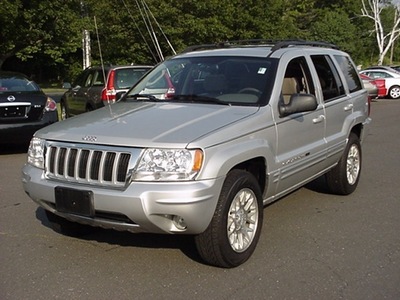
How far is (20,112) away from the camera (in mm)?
9312

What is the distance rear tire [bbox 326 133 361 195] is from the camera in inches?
246

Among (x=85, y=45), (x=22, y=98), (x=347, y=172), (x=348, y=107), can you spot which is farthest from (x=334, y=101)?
(x=85, y=45)

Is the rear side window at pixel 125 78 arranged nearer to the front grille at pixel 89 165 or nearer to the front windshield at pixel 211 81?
the front windshield at pixel 211 81

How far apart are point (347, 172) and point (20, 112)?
587 centimetres

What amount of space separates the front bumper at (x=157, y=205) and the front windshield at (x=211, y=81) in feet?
4.05

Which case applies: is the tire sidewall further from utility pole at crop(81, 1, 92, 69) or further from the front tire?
utility pole at crop(81, 1, 92, 69)

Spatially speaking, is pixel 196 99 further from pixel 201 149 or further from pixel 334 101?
pixel 334 101

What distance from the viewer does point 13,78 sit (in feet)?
33.2

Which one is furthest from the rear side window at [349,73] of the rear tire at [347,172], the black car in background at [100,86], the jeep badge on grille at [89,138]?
the black car in background at [100,86]

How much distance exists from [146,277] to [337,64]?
12.2ft

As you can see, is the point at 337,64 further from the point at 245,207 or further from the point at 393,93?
the point at 393,93

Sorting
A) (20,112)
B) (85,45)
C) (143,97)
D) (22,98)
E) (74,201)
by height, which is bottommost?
(20,112)

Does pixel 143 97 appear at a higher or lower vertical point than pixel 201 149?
higher

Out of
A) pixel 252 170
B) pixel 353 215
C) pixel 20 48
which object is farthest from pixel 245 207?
pixel 20 48
